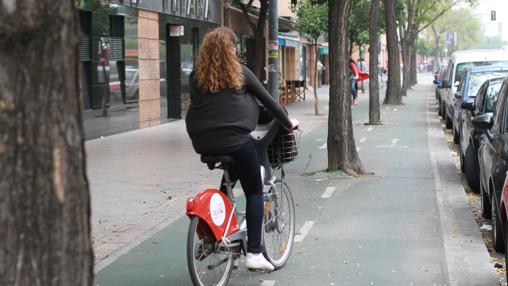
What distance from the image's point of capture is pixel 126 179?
11133 millimetres

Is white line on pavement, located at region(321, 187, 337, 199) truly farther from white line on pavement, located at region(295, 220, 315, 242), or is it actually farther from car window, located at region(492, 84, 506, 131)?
car window, located at region(492, 84, 506, 131)

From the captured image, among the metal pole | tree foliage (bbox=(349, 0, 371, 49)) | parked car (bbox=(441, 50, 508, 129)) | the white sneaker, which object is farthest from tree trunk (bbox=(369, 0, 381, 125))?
the white sneaker

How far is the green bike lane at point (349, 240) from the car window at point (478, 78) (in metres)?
3.57

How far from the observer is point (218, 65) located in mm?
5211

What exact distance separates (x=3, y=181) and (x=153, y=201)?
718cm

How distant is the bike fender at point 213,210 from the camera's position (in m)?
4.94

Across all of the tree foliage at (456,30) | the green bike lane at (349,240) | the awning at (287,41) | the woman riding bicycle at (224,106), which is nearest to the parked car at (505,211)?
the green bike lane at (349,240)

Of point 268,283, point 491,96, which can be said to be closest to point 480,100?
point 491,96

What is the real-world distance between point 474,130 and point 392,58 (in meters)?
21.1

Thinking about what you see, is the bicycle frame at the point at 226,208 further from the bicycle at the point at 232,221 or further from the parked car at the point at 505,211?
the parked car at the point at 505,211

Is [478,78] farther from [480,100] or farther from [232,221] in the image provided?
[232,221]

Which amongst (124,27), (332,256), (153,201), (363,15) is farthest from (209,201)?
(363,15)

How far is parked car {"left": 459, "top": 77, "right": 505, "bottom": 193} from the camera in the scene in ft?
34.2

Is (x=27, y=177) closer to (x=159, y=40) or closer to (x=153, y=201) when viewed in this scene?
(x=153, y=201)
